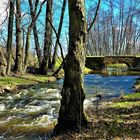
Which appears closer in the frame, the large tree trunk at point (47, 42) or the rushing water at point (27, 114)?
the rushing water at point (27, 114)

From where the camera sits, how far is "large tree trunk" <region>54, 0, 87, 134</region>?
8.17 metres

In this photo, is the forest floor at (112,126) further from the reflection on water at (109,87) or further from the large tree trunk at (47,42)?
the large tree trunk at (47,42)

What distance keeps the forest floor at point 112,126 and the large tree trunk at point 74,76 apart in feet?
1.13

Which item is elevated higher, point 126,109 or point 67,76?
point 67,76

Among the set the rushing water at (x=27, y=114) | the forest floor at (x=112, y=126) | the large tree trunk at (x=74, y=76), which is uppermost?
the large tree trunk at (x=74, y=76)

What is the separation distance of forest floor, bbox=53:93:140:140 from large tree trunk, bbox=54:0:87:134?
0.34 metres

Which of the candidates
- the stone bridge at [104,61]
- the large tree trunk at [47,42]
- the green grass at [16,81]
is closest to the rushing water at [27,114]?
the green grass at [16,81]

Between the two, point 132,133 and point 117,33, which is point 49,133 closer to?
point 132,133

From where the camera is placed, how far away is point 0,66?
2305 cm

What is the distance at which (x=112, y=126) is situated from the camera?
837 cm

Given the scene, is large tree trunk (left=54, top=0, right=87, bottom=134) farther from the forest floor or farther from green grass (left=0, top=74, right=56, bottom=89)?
green grass (left=0, top=74, right=56, bottom=89)

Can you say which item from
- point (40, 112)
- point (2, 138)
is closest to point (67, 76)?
point (2, 138)

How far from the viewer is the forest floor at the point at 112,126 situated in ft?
25.0

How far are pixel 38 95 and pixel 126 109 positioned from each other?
6.88m
